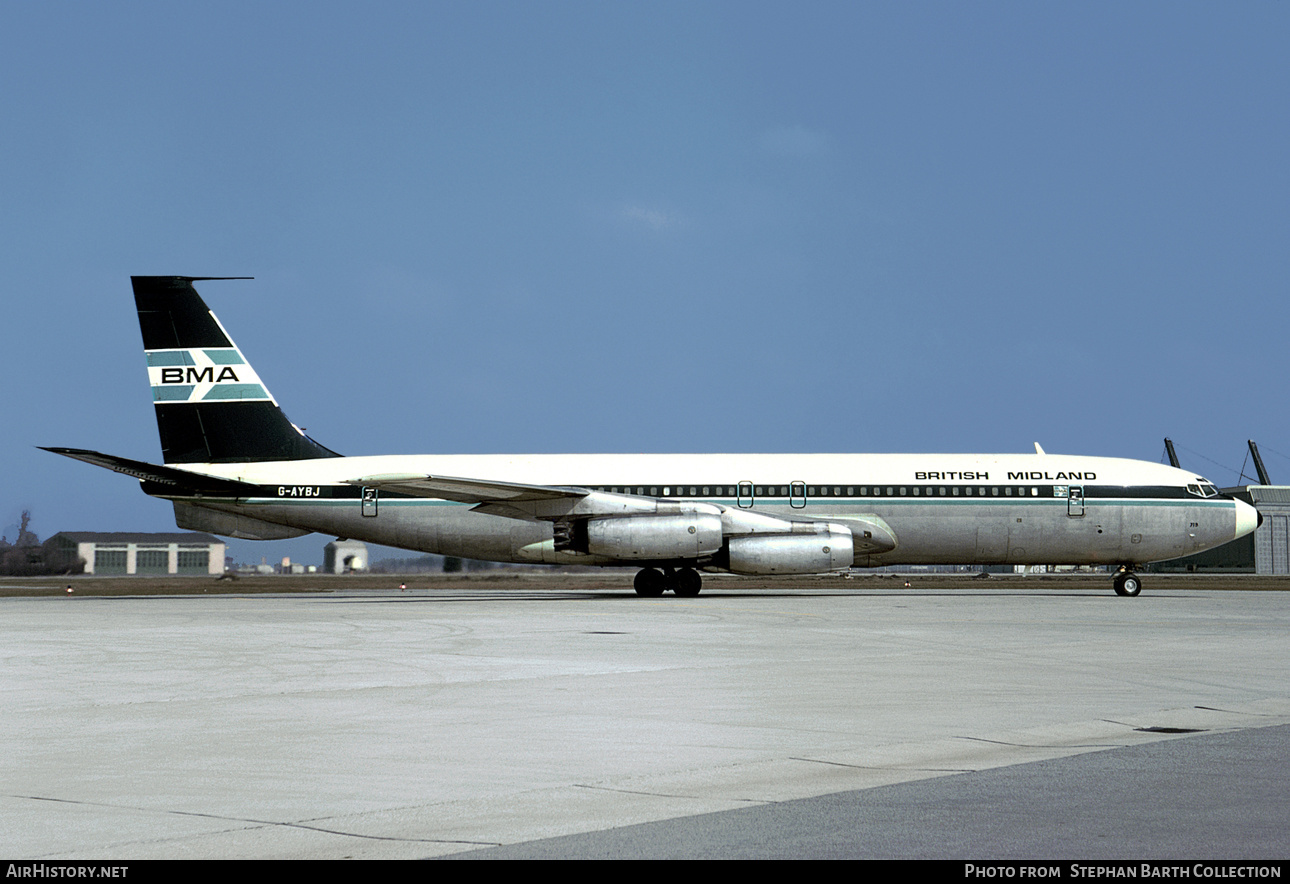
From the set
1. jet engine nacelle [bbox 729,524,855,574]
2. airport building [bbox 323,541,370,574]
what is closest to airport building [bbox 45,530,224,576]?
airport building [bbox 323,541,370,574]

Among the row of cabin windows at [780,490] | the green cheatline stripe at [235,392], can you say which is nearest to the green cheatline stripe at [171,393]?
the green cheatline stripe at [235,392]

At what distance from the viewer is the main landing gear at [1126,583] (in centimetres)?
3722

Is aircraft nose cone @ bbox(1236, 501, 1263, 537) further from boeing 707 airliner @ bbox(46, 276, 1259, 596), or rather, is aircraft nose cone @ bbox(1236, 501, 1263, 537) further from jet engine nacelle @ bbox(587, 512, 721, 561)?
jet engine nacelle @ bbox(587, 512, 721, 561)

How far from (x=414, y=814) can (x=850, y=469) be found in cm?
3053

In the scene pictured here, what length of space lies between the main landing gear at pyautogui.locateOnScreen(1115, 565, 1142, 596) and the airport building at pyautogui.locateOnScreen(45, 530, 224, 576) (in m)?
80.1

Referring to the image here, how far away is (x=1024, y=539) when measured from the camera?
36.9 metres

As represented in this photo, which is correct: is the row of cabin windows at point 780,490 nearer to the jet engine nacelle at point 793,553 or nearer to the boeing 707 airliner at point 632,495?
the boeing 707 airliner at point 632,495

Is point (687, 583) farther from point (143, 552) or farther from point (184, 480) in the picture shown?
point (143, 552)

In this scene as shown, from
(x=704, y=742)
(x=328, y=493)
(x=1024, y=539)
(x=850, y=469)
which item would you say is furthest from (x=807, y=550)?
(x=704, y=742)

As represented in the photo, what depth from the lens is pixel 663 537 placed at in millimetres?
34219

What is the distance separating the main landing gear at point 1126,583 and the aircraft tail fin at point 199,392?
938 inches

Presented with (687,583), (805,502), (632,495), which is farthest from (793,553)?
(632,495)

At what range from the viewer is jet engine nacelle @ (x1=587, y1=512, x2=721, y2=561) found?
3419 centimetres
